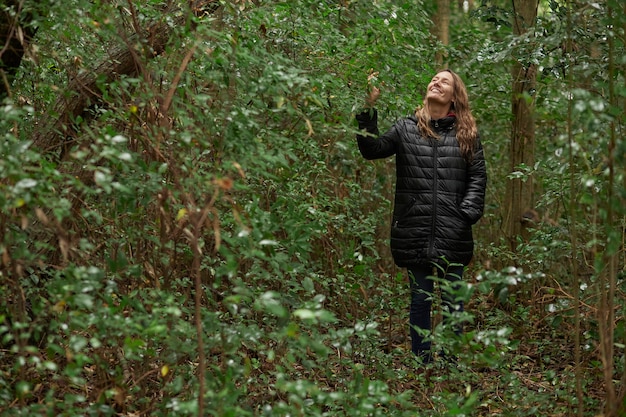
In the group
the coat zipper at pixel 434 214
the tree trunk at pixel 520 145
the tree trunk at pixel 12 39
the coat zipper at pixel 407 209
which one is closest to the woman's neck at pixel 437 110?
the coat zipper at pixel 434 214

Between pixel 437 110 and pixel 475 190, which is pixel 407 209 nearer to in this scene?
pixel 475 190

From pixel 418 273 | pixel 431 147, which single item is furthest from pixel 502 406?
pixel 431 147

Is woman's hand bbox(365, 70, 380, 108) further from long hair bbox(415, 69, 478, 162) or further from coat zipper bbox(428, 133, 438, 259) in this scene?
Result: coat zipper bbox(428, 133, 438, 259)

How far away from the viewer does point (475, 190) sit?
5137 millimetres

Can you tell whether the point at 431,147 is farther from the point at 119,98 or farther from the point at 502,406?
the point at 119,98

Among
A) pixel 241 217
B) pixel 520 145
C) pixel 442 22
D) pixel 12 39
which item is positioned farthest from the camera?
pixel 442 22

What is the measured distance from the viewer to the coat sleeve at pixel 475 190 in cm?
508

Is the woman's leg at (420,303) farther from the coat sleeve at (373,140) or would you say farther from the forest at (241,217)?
the coat sleeve at (373,140)

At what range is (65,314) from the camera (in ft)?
10.7

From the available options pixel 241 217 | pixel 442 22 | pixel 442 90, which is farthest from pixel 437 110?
pixel 442 22

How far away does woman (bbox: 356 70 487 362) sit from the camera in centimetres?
507

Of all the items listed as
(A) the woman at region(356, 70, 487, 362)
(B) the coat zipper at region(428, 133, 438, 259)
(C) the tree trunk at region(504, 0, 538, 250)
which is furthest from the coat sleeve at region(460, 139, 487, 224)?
(C) the tree trunk at region(504, 0, 538, 250)

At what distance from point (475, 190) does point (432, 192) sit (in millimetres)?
304

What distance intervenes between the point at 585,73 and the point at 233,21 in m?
1.99
